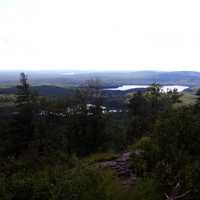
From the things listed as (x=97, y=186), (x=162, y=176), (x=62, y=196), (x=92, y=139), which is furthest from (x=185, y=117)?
(x=92, y=139)

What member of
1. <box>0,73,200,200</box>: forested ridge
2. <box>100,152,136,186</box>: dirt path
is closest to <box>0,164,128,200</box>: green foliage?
<box>0,73,200,200</box>: forested ridge

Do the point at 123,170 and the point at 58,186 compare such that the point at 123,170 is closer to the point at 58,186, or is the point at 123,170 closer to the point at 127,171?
the point at 127,171

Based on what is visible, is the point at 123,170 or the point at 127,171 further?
the point at 123,170

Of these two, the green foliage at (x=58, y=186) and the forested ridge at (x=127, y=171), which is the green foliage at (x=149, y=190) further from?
the green foliage at (x=58, y=186)

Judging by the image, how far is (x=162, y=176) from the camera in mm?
11898

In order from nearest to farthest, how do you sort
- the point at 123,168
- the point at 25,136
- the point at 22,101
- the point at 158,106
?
the point at 123,168
the point at 25,136
the point at 22,101
the point at 158,106

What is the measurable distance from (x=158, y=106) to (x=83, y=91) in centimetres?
1286

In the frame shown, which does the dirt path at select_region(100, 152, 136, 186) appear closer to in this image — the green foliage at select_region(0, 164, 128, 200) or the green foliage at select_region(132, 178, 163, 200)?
the green foliage at select_region(132, 178, 163, 200)

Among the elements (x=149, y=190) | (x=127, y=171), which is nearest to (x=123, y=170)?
(x=127, y=171)

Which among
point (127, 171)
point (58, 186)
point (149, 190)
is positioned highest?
point (58, 186)

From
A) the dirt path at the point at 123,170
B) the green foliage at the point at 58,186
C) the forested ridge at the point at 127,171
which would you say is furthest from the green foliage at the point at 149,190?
the dirt path at the point at 123,170

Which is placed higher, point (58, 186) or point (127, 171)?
point (58, 186)

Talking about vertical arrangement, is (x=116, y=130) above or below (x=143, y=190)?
below

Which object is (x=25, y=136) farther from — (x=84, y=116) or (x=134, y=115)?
(x=134, y=115)
